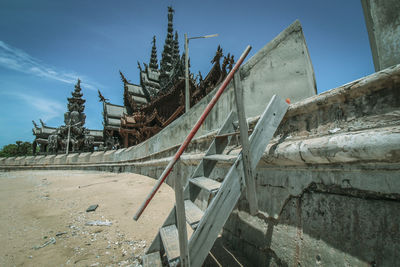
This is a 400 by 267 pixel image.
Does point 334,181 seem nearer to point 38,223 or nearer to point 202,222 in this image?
point 202,222

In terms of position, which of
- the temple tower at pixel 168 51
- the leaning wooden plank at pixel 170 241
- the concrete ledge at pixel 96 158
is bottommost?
the leaning wooden plank at pixel 170 241

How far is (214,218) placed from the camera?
1274 millimetres

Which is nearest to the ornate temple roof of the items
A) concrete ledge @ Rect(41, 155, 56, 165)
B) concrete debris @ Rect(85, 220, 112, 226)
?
concrete ledge @ Rect(41, 155, 56, 165)

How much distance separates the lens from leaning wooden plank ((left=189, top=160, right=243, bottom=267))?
1227mm

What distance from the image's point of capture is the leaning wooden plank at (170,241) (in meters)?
1.29

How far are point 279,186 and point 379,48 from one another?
1.35 meters

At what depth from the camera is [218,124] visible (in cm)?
319

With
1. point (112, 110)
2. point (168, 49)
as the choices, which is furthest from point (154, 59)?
point (112, 110)

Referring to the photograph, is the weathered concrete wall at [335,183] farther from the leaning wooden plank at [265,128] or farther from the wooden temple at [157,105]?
the wooden temple at [157,105]

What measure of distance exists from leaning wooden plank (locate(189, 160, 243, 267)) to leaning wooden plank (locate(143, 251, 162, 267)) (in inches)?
18.6

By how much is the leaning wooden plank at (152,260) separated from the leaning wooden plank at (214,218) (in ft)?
1.55

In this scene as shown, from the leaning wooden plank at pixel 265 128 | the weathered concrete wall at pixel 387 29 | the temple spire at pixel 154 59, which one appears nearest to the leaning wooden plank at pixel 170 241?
the leaning wooden plank at pixel 265 128

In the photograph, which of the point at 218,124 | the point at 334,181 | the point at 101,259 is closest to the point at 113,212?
the point at 101,259

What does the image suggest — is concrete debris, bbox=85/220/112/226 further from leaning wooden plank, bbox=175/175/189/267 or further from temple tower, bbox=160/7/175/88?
temple tower, bbox=160/7/175/88
